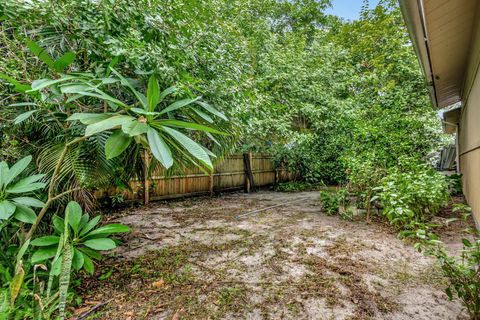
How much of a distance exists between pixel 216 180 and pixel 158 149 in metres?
6.53

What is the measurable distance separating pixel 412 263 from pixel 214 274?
2.11 meters

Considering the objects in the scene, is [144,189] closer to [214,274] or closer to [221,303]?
[214,274]

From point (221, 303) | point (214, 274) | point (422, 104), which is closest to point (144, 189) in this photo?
point (214, 274)

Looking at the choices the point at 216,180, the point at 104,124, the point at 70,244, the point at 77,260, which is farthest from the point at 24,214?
the point at 216,180

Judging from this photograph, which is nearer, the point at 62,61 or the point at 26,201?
the point at 62,61

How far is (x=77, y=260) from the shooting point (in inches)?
71.3

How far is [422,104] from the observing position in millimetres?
5641

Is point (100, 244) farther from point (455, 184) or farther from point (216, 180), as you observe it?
point (455, 184)

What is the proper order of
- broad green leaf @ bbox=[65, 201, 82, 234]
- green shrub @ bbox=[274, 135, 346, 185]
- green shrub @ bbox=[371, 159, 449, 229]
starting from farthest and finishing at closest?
green shrub @ bbox=[274, 135, 346, 185] → green shrub @ bbox=[371, 159, 449, 229] → broad green leaf @ bbox=[65, 201, 82, 234]

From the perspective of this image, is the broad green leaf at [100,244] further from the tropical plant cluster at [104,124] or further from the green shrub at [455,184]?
the green shrub at [455,184]

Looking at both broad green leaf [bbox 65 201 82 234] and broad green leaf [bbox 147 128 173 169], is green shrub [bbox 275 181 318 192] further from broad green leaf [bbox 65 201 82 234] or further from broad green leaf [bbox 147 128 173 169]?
broad green leaf [bbox 147 128 173 169]

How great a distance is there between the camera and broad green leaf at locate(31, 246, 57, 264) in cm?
178

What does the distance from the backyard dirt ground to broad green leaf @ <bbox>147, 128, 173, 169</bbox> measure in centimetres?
133

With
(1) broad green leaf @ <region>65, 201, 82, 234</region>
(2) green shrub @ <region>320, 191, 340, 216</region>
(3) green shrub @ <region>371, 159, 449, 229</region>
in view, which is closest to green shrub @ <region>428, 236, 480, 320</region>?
(3) green shrub @ <region>371, 159, 449, 229</region>
